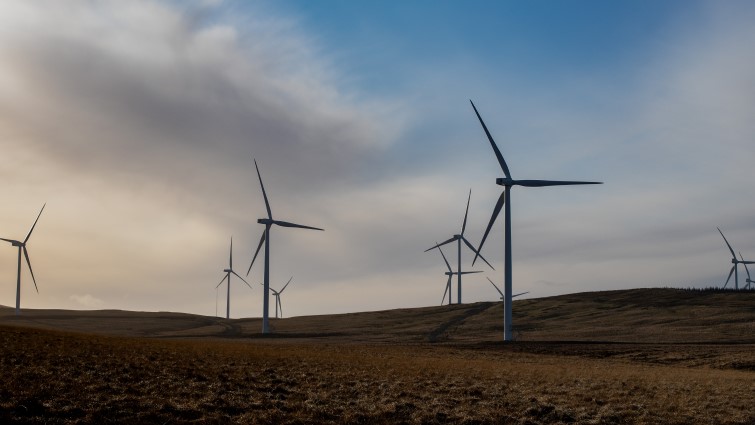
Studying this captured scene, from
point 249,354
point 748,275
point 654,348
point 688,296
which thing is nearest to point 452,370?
point 249,354

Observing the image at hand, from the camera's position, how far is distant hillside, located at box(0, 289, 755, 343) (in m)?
68.9

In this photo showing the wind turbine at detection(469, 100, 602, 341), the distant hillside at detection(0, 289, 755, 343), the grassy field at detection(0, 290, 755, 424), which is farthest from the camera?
the distant hillside at detection(0, 289, 755, 343)

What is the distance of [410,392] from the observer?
25.1 metres

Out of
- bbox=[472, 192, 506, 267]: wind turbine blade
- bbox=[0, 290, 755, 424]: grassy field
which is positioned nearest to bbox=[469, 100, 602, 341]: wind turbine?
bbox=[472, 192, 506, 267]: wind turbine blade

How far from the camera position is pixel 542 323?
85.3 m

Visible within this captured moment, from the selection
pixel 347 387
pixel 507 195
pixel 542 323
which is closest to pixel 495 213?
pixel 507 195

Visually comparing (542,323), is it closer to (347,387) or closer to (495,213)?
(495,213)

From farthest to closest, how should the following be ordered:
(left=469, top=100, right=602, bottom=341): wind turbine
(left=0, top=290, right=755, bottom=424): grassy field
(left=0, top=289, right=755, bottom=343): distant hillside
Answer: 1. (left=0, top=289, right=755, bottom=343): distant hillside
2. (left=469, top=100, right=602, bottom=341): wind turbine
3. (left=0, top=290, right=755, bottom=424): grassy field

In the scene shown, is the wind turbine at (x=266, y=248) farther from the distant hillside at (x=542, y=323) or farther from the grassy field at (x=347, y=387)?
the grassy field at (x=347, y=387)

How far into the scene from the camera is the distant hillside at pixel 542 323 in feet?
226

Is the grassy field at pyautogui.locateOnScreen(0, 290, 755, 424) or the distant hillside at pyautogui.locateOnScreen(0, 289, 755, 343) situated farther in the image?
the distant hillside at pyautogui.locateOnScreen(0, 289, 755, 343)

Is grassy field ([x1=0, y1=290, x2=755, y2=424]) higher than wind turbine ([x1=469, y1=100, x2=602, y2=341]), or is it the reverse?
wind turbine ([x1=469, y1=100, x2=602, y2=341])

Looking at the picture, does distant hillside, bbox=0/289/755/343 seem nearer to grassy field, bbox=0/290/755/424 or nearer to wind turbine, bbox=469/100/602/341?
wind turbine, bbox=469/100/602/341

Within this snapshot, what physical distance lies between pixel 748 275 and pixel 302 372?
394 feet
